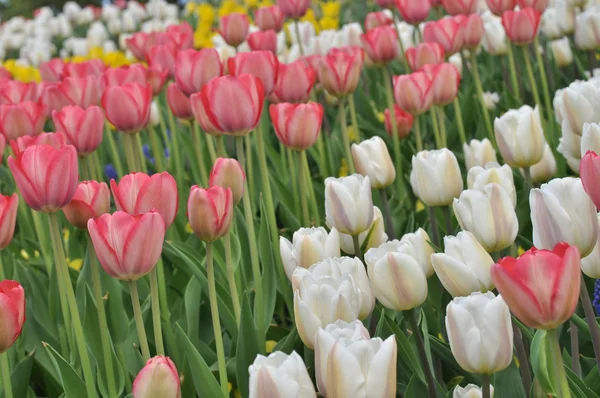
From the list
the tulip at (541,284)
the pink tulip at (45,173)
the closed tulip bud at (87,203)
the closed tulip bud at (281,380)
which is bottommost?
the closed tulip bud at (281,380)

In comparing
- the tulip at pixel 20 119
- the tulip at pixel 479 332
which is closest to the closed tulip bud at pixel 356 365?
the tulip at pixel 479 332

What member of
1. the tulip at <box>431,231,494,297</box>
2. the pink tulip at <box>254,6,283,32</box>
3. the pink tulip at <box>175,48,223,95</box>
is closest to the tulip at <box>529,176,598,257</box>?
the tulip at <box>431,231,494,297</box>

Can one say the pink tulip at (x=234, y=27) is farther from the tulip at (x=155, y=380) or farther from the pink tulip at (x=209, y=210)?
the tulip at (x=155, y=380)

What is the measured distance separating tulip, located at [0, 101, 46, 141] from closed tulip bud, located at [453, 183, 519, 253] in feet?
4.75

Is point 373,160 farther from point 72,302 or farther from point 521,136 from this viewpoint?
point 72,302

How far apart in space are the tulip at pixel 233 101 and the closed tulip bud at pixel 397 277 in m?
0.55

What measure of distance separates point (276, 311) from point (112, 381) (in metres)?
0.73

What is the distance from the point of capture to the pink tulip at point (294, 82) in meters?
2.38

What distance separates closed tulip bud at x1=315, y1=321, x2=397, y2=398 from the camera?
40.9 inches

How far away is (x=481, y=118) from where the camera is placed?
123 inches

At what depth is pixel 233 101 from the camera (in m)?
1.85

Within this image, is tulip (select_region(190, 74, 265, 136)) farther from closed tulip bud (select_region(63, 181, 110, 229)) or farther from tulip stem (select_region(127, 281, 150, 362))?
tulip stem (select_region(127, 281, 150, 362))

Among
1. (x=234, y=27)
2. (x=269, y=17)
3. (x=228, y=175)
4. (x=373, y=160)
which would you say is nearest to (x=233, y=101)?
(x=228, y=175)

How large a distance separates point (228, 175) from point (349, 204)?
0.26 m
